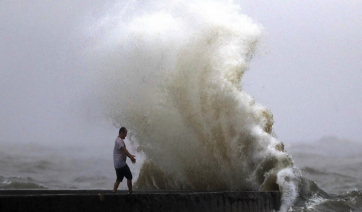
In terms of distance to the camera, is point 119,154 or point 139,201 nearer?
point 139,201

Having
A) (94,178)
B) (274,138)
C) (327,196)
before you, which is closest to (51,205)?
(274,138)

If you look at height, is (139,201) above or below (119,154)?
below

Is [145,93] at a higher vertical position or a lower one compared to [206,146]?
higher

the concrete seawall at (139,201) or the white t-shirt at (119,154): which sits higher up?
the white t-shirt at (119,154)

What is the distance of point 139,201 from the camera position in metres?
8.45

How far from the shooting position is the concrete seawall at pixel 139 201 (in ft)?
21.8

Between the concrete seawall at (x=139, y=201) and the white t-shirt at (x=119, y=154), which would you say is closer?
the concrete seawall at (x=139, y=201)

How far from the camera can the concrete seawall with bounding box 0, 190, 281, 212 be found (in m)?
6.65

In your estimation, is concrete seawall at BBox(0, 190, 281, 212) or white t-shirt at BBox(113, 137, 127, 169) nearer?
concrete seawall at BBox(0, 190, 281, 212)

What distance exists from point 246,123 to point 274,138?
0.93m

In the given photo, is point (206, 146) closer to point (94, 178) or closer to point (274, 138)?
point (274, 138)

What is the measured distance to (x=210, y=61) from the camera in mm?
16812

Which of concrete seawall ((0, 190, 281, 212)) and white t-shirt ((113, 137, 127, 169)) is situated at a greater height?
white t-shirt ((113, 137, 127, 169))

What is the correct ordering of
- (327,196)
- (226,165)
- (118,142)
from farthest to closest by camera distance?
(327,196), (226,165), (118,142)
